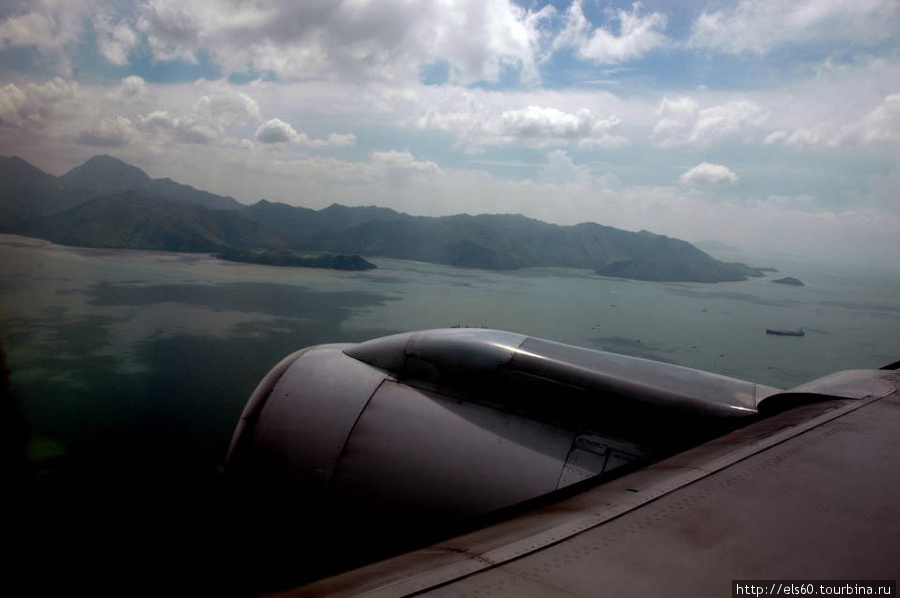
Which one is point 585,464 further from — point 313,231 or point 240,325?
point 313,231

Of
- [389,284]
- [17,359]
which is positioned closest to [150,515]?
[17,359]

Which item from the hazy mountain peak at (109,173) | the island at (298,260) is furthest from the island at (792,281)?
the hazy mountain peak at (109,173)

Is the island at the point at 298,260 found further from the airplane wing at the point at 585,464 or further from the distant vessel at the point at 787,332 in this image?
the airplane wing at the point at 585,464

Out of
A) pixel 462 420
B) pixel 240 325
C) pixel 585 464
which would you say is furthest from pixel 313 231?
pixel 585 464

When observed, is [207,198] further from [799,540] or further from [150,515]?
[799,540]

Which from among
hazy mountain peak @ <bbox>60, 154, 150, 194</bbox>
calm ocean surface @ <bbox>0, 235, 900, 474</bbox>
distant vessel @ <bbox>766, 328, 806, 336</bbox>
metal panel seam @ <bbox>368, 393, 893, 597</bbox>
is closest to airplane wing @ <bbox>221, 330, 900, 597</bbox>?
metal panel seam @ <bbox>368, 393, 893, 597</bbox>

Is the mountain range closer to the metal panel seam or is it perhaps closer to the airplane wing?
the airplane wing
